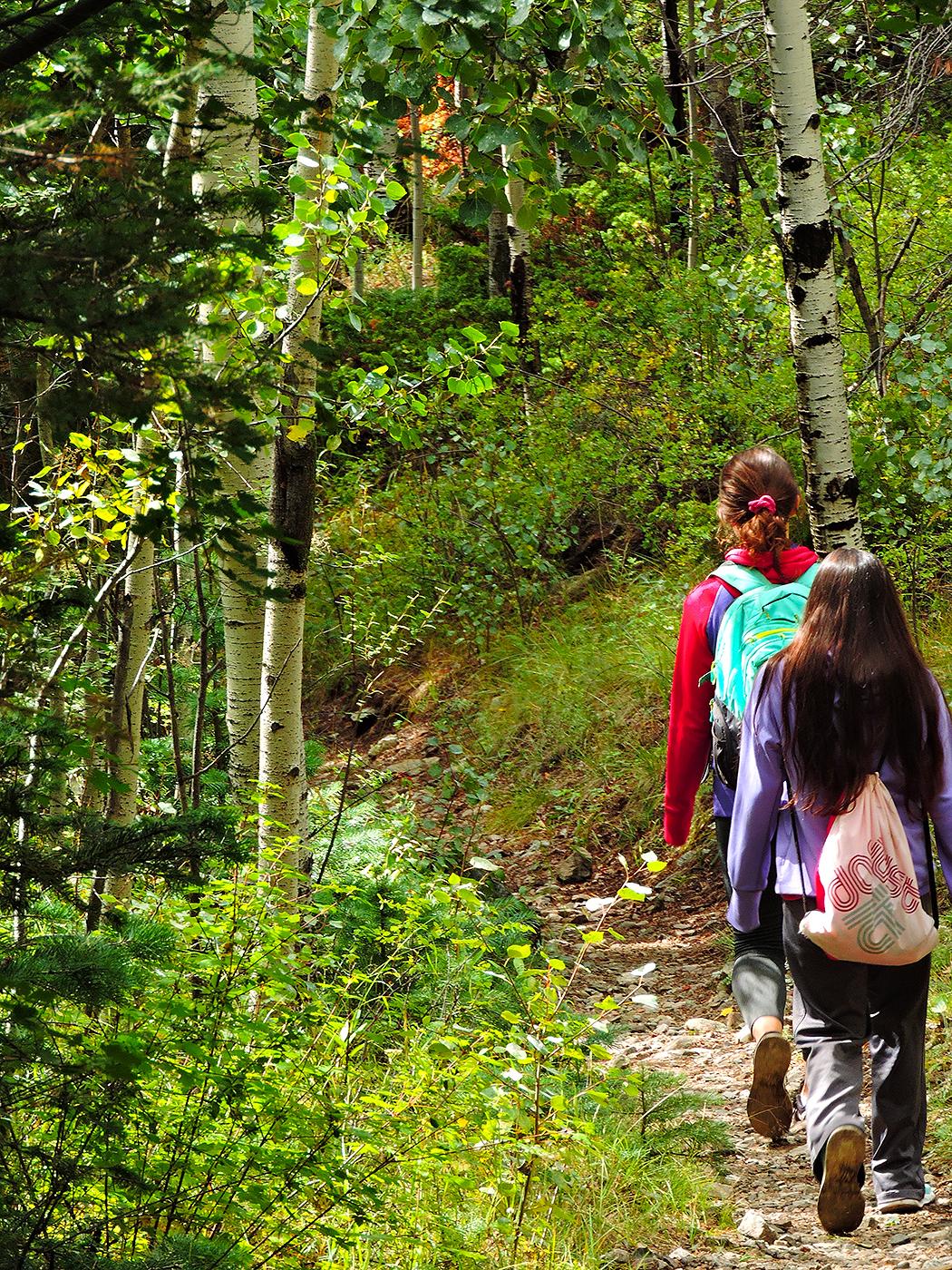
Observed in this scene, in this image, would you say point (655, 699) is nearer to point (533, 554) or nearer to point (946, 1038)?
point (533, 554)

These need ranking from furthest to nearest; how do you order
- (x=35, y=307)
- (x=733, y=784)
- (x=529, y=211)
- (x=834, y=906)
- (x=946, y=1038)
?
1. (x=946, y=1038)
2. (x=733, y=784)
3. (x=529, y=211)
4. (x=834, y=906)
5. (x=35, y=307)

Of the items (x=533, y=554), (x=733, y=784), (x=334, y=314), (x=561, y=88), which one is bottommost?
(x=733, y=784)

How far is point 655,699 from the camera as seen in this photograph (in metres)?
8.67

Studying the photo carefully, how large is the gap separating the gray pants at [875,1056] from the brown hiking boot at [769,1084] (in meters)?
0.30

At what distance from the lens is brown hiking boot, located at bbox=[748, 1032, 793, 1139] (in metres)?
3.87

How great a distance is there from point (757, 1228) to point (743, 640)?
1.88m

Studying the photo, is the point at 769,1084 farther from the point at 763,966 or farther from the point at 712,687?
the point at 712,687

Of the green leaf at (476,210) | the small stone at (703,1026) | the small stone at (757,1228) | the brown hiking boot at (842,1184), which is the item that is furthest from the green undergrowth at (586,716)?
the green leaf at (476,210)

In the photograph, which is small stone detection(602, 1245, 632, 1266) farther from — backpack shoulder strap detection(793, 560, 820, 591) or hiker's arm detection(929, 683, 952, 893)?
backpack shoulder strap detection(793, 560, 820, 591)

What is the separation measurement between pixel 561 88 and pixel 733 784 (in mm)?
2446

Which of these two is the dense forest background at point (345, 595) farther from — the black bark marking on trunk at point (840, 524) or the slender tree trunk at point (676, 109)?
the black bark marking on trunk at point (840, 524)

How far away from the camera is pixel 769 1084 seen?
3.92 metres

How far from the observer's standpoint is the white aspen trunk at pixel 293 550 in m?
4.47

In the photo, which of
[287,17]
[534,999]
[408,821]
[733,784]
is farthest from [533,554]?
[534,999]
